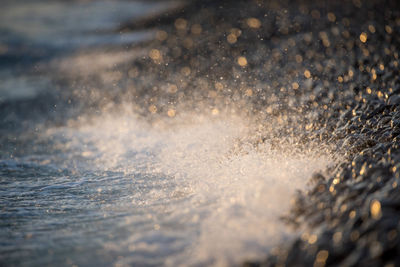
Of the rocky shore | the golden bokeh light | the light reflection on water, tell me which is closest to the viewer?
the rocky shore

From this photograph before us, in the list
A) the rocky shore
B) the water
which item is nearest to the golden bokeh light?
the rocky shore

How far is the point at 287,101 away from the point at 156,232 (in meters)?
1.49

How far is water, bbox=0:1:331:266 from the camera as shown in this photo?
1.33 m

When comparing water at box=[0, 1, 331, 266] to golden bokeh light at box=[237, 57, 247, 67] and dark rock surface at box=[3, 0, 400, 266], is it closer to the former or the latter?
dark rock surface at box=[3, 0, 400, 266]

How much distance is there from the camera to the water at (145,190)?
133 centimetres

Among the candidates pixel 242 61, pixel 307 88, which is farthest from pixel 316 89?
pixel 242 61

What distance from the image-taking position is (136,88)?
330 centimetres

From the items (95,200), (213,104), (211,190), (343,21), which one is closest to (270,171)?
(211,190)

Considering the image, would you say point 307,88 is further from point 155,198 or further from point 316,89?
point 155,198

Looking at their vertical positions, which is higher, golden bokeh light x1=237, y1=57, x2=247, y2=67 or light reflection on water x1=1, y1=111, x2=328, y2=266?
golden bokeh light x1=237, y1=57, x2=247, y2=67

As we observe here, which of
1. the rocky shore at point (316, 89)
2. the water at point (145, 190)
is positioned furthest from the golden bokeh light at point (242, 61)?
the water at point (145, 190)

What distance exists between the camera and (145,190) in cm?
179

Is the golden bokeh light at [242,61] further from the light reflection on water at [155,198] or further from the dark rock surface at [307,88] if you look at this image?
the light reflection on water at [155,198]

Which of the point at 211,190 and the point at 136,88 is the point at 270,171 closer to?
the point at 211,190
